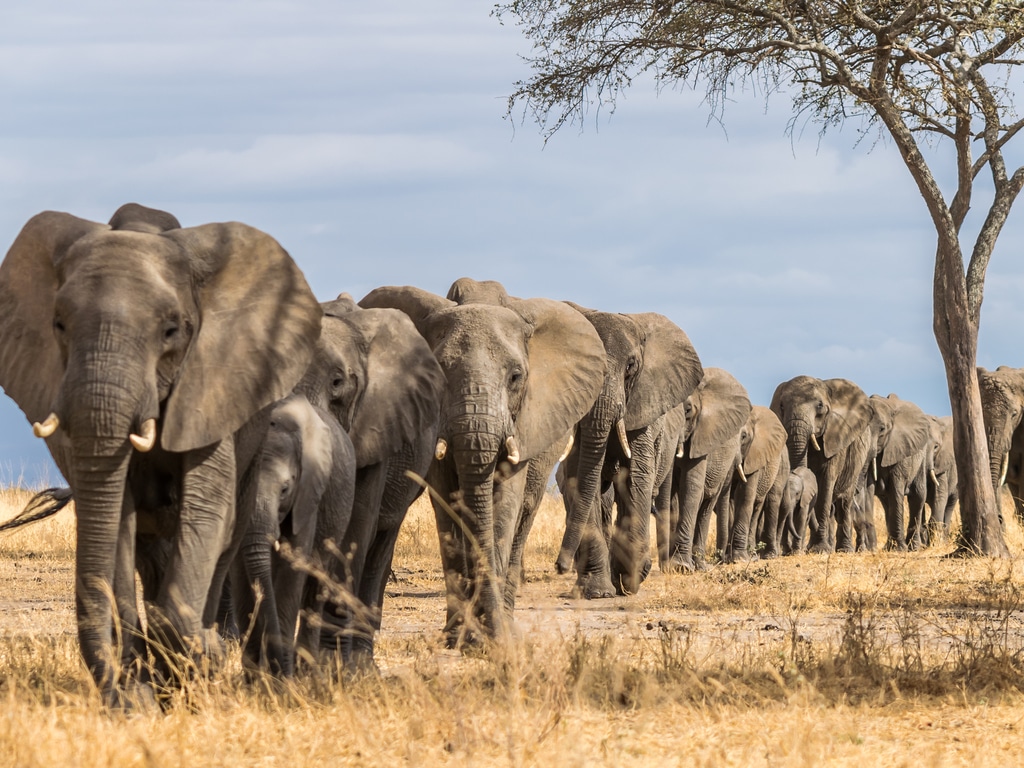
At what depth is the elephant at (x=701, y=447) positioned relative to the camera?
18969mm

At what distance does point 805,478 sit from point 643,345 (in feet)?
37.1

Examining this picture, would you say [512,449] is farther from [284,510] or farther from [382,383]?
[284,510]

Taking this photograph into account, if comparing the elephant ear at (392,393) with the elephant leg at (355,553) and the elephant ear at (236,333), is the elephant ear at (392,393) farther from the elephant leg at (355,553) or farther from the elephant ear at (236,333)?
the elephant ear at (236,333)

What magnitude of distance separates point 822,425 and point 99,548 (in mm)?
20470

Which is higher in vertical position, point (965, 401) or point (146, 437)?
point (965, 401)

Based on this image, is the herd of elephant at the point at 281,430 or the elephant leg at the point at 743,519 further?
the elephant leg at the point at 743,519

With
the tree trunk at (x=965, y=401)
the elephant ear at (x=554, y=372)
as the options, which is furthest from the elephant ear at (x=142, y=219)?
the tree trunk at (x=965, y=401)

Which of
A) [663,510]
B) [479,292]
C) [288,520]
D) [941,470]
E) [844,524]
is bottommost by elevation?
[844,524]

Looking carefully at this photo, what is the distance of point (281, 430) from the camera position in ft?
24.9

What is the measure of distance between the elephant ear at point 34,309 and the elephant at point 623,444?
23.0 feet

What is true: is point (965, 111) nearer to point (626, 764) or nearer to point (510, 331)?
point (510, 331)

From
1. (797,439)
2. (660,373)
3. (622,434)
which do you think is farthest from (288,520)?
(797,439)

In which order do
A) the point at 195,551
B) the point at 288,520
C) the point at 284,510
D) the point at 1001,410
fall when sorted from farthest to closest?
the point at 1001,410 < the point at 288,520 < the point at 284,510 < the point at 195,551

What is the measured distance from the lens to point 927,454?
106ft
